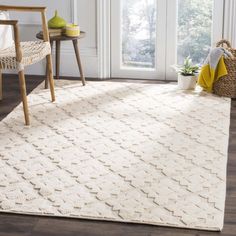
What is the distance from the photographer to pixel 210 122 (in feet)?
13.2

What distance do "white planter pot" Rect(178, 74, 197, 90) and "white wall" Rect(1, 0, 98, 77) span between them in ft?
2.50

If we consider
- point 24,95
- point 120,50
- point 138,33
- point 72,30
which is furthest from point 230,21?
point 24,95

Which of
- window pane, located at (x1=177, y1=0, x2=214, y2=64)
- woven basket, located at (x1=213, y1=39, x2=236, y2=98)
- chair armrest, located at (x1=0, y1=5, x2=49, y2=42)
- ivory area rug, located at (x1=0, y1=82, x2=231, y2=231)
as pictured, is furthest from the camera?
window pane, located at (x1=177, y1=0, x2=214, y2=64)

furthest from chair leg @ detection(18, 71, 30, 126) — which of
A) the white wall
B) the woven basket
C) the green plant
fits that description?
the woven basket

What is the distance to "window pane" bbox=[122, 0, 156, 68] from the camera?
16.1 ft

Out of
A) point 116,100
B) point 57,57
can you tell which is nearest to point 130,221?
point 116,100

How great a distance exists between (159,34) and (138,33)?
17cm

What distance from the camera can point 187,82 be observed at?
15.2 ft

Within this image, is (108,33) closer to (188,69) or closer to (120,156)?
(188,69)

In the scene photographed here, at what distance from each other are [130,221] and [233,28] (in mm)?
2385

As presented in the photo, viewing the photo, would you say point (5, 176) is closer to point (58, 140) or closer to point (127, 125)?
point (58, 140)

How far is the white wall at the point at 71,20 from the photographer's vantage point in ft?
16.3

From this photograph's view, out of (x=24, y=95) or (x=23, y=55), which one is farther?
(x=23, y=55)

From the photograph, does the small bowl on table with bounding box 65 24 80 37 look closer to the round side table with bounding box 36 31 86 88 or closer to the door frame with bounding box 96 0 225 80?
the round side table with bounding box 36 31 86 88
